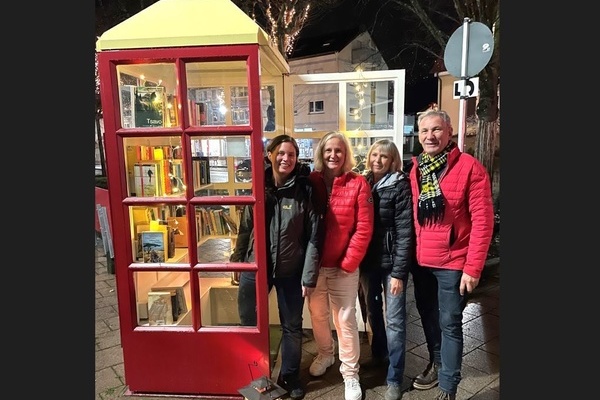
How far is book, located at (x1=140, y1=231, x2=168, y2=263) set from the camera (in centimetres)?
296

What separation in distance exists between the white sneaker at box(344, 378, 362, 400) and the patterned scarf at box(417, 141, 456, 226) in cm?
129

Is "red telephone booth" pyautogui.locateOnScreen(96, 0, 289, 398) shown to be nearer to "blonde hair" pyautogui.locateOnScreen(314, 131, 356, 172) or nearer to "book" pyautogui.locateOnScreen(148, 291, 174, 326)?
"book" pyautogui.locateOnScreen(148, 291, 174, 326)

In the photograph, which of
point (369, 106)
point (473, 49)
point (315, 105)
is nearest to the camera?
point (473, 49)

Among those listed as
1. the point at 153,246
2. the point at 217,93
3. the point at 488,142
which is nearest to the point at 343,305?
the point at 153,246

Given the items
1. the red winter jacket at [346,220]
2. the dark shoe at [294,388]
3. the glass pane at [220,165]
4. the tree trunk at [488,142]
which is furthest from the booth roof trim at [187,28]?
the tree trunk at [488,142]

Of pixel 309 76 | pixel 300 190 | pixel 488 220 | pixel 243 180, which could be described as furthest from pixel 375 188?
pixel 309 76

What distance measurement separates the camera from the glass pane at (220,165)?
2875 mm

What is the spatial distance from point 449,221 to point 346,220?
69 centimetres

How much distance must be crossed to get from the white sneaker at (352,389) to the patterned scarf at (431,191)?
1292mm

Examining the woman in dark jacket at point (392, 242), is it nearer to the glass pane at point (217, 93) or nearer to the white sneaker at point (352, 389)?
the white sneaker at point (352, 389)

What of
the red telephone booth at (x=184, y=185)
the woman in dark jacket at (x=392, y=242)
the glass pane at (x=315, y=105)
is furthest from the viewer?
the glass pane at (x=315, y=105)

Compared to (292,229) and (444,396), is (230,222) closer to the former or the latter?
(292,229)

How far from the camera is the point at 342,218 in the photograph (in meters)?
2.75

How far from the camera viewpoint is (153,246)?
2971 mm
